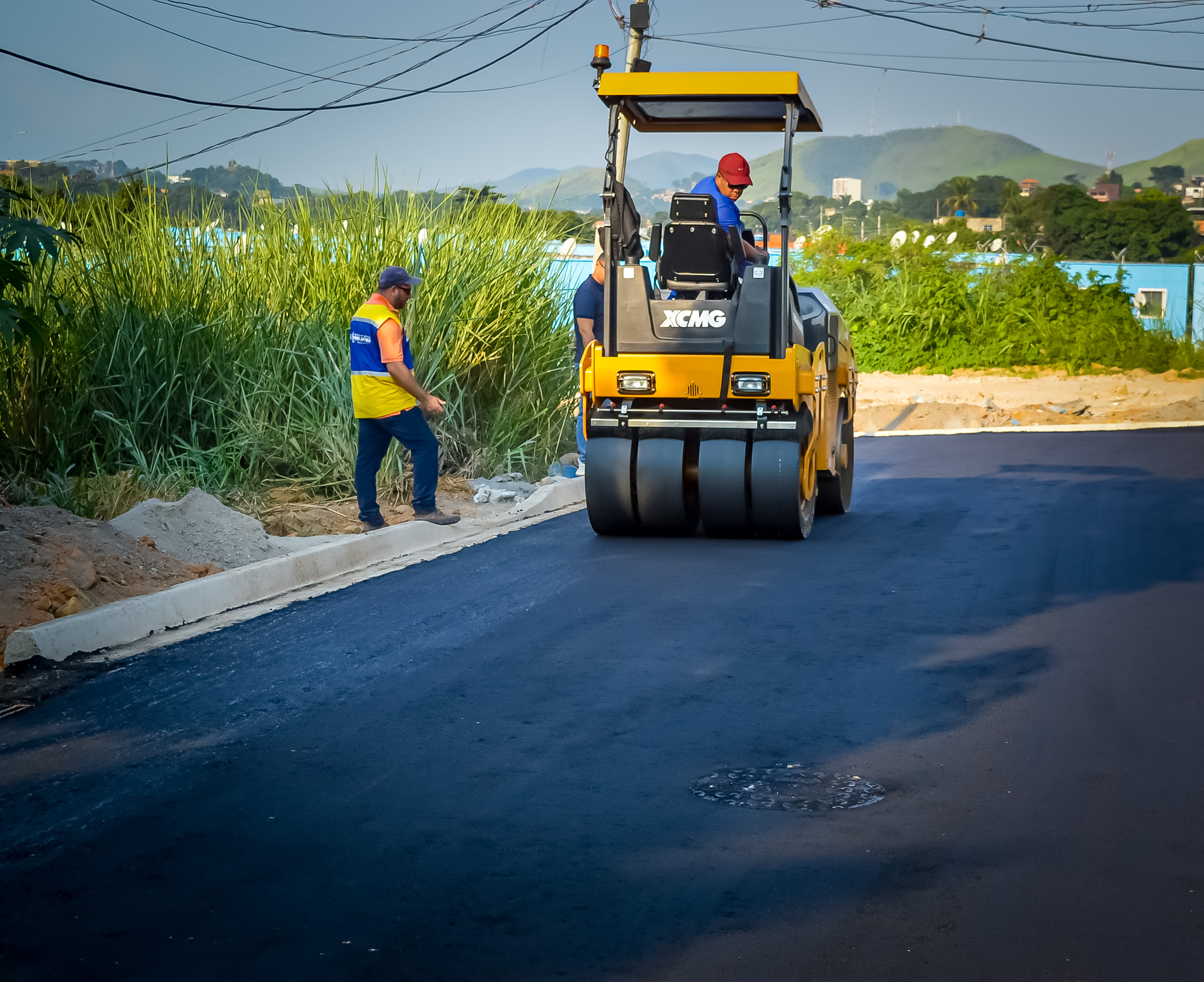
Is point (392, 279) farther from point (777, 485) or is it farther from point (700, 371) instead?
point (777, 485)

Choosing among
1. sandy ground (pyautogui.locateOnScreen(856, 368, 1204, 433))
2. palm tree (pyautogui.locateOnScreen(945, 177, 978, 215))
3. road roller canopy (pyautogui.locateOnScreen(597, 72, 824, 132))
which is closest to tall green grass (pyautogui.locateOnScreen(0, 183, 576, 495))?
road roller canopy (pyautogui.locateOnScreen(597, 72, 824, 132))

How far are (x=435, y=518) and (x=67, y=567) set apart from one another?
11.1 feet

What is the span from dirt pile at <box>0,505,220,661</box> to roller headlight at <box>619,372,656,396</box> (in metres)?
3.38

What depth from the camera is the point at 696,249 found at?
9.84 metres

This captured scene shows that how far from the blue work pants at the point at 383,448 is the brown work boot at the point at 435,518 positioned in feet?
0.92

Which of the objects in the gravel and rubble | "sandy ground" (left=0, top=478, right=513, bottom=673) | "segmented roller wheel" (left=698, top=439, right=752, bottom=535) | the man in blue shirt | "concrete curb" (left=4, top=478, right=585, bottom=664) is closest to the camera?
"concrete curb" (left=4, top=478, right=585, bottom=664)

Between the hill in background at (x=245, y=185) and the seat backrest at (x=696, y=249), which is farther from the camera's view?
the hill in background at (x=245, y=185)

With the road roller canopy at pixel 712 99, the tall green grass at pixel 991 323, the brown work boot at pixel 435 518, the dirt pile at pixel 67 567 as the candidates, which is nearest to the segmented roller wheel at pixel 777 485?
the brown work boot at pixel 435 518

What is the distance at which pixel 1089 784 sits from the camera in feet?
16.0

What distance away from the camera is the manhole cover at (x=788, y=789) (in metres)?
4.68

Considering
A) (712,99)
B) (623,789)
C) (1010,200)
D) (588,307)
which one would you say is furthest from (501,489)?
(1010,200)

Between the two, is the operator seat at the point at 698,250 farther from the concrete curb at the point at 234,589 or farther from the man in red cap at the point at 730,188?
→ the concrete curb at the point at 234,589

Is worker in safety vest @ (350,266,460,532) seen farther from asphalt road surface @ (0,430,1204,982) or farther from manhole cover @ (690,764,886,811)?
manhole cover @ (690,764,886,811)

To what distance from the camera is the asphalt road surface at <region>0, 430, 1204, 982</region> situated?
363 cm
